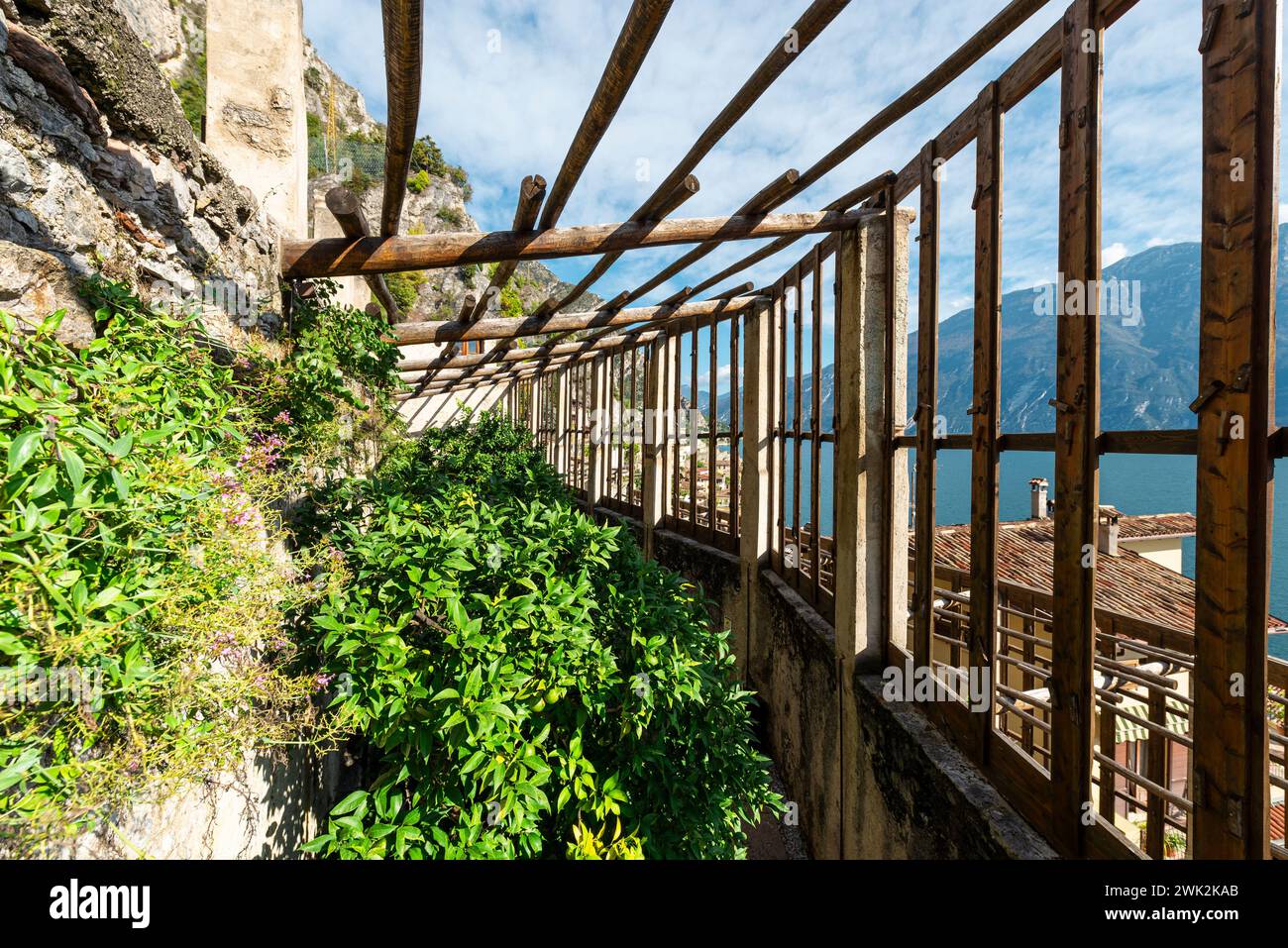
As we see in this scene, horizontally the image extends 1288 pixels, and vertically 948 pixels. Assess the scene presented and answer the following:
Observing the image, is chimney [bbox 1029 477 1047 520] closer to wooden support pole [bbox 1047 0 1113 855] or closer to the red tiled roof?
the red tiled roof

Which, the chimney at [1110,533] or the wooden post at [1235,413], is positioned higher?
the wooden post at [1235,413]

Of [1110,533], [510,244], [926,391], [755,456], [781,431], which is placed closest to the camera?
[926,391]

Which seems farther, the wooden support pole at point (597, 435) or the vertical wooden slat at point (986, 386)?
the wooden support pole at point (597, 435)

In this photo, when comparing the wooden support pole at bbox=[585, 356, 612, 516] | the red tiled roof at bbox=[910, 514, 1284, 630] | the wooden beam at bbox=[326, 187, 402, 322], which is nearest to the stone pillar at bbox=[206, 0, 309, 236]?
the wooden beam at bbox=[326, 187, 402, 322]

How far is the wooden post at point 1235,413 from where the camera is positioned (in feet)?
4.89

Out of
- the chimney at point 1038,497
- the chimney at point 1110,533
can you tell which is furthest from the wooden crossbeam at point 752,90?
the chimney at point 1038,497

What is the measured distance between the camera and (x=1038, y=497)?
48.6 feet

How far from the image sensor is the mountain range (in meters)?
2.17

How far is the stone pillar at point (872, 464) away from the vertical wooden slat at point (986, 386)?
88cm

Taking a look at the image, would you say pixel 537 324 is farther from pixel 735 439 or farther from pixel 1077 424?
pixel 1077 424

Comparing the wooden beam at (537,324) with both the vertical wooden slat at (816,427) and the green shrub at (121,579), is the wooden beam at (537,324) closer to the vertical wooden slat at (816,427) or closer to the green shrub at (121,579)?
the vertical wooden slat at (816,427)

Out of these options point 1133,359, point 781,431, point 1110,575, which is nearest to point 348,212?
point 781,431

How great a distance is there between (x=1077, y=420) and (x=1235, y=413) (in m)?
0.55
